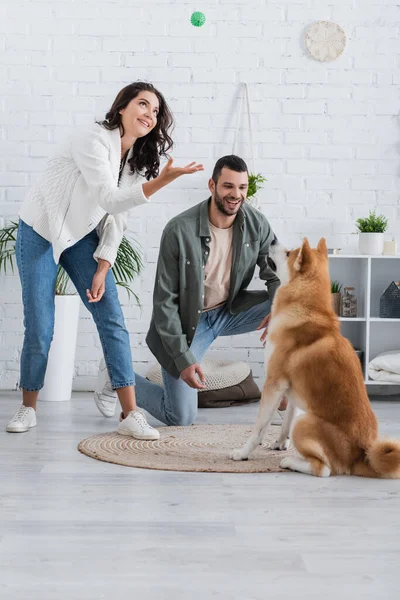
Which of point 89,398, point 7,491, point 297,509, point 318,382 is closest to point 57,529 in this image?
point 7,491

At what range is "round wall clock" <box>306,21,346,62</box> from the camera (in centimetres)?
423

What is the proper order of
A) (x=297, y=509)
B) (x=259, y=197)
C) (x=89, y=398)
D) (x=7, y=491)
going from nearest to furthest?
(x=297, y=509) < (x=7, y=491) < (x=89, y=398) < (x=259, y=197)

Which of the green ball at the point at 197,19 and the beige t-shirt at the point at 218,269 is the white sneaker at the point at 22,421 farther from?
the green ball at the point at 197,19

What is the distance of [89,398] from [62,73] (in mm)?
1716

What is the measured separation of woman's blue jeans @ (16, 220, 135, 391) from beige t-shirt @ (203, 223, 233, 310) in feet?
1.29

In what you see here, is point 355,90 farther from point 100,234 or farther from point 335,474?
point 335,474

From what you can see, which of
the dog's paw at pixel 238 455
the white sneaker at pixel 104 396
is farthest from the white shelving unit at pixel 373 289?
the dog's paw at pixel 238 455

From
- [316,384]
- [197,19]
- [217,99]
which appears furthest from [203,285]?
[197,19]

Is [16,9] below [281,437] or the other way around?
the other way around

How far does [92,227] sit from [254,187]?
1.50m

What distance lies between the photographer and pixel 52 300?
2.98 m

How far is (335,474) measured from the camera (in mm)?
2369

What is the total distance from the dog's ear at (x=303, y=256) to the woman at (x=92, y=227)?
2.19ft

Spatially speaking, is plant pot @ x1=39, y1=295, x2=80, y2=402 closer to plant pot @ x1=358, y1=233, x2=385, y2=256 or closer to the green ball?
plant pot @ x1=358, y1=233, x2=385, y2=256
